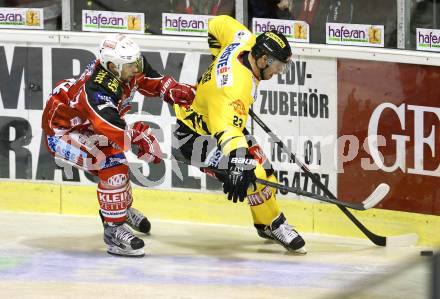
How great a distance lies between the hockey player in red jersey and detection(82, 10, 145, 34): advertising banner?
1.10 meters

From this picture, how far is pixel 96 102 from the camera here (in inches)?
235

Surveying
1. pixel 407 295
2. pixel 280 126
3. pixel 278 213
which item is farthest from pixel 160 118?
pixel 407 295

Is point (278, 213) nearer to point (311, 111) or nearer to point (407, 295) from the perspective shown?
point (311, 111)

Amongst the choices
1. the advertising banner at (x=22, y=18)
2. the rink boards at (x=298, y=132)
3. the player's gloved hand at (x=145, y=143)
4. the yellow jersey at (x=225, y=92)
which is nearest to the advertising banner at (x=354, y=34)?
the rink boards at (x=298, y=132)

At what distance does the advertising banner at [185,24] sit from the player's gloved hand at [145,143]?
1.23 m

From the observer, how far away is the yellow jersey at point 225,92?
5762 millimetres

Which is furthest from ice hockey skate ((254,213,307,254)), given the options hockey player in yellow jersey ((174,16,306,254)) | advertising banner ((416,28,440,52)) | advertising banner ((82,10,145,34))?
advertising banner ((82,10,145,34))

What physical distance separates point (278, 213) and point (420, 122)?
1143 mm

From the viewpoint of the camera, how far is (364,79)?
6891 millimetres

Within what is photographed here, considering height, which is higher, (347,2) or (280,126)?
(347,2)

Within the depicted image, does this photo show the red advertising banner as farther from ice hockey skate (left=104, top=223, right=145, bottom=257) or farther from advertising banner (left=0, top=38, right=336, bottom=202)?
ice hockey skate (left=104, top=223, right=145, bottom=257)

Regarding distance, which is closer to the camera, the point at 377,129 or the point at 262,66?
the point at 262,66

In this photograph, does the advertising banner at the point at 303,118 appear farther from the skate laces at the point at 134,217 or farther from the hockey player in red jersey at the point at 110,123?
the skate laces at the point at 134,217

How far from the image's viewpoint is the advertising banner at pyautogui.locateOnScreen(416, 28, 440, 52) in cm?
677
